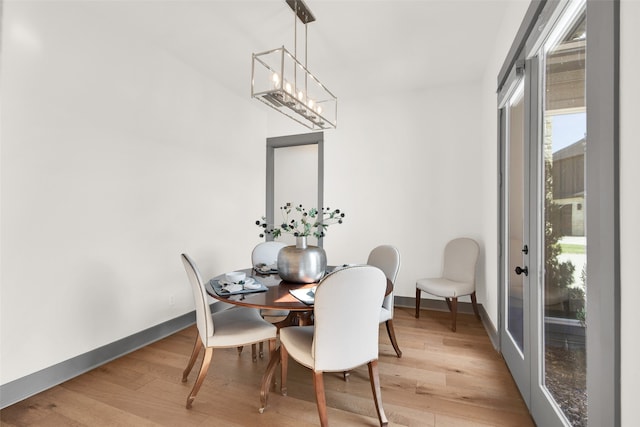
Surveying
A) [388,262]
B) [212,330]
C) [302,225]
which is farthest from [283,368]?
[388,262]

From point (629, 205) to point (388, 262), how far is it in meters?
1.89

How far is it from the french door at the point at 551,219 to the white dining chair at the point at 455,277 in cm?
86

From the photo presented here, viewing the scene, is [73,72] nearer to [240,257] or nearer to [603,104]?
[240,257]

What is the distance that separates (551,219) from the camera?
1.60 meters

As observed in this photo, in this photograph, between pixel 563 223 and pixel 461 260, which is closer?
pixel 563 223

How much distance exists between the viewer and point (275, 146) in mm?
4723

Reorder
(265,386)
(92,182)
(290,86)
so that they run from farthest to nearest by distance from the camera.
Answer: (92,182) < (290,86) < (265,386)

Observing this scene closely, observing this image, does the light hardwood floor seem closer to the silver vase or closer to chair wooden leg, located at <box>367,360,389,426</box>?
chair wooden leg, located at <box>367,360,389,426</box>

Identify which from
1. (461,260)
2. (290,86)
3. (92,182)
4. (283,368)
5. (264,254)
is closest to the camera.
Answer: (283,368)

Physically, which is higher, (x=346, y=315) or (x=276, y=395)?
(x=346, y=315)

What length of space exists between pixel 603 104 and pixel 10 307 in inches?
128

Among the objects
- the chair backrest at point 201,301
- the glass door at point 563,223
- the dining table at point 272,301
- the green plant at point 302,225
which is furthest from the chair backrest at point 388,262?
the chair backrest at point 201,301

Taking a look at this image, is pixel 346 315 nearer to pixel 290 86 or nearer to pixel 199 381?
pixel 199 381

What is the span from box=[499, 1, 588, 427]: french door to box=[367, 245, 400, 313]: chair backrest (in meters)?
0.88
